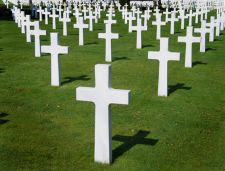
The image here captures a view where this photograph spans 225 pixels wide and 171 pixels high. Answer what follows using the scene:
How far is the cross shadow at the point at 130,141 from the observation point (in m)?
6.52

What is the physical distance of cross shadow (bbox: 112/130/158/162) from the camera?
6523 mm

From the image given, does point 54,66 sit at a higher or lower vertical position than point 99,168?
higher

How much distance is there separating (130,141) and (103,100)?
134cm

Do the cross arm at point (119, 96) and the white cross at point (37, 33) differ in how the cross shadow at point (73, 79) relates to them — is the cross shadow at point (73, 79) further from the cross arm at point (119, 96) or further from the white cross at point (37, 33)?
the cross arm at point (119, 96)

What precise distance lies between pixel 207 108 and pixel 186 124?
1.23 metres

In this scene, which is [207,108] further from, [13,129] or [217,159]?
[13,129]

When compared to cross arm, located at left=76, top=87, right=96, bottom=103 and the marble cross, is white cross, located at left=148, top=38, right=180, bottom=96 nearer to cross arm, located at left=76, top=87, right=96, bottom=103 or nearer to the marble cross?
cross arm, located at left=76, top=87, right=96, bottom=103

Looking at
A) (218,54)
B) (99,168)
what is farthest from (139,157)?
(218,54)

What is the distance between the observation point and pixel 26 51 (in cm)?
1631

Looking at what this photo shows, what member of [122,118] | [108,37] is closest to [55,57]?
[122,118]

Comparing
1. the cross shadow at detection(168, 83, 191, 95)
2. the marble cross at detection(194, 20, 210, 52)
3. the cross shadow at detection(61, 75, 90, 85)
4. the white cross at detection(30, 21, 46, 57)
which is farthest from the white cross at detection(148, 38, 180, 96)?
the marble cross at detection(194, 20, 210, 52)

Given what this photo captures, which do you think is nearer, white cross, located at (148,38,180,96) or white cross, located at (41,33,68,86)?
white cross, located at (148,38,180,96)

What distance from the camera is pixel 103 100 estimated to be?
584 centimetres

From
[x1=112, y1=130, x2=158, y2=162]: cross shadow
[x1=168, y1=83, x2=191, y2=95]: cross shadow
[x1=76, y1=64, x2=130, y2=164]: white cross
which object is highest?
[x1=76, y1=64, x2=130, y2=164]: white cross
